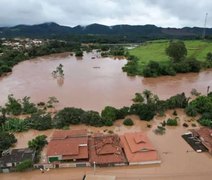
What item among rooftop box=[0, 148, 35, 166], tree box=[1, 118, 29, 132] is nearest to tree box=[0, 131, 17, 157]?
rooftop box=[0, 148, 35, 166]

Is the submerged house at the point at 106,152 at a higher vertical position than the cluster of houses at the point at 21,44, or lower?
higher

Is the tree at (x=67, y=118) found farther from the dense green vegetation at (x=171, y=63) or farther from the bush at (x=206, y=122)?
the dense green vegetation at (x=171, y=63)

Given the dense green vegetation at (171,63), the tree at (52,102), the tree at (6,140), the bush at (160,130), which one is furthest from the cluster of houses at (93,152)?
the dense green vegetation at (171,63)

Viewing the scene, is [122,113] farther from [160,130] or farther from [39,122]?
[39,122]

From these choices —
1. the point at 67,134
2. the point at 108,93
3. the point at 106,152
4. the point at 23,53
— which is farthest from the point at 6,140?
the point at 23,53

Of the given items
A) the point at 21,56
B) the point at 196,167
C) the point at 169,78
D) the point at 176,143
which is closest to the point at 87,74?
the point at 169,78

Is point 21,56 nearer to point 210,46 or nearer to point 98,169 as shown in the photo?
point 210,46

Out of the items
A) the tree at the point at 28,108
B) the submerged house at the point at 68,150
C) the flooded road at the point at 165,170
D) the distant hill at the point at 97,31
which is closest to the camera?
the flooded road at the point at 165,170
